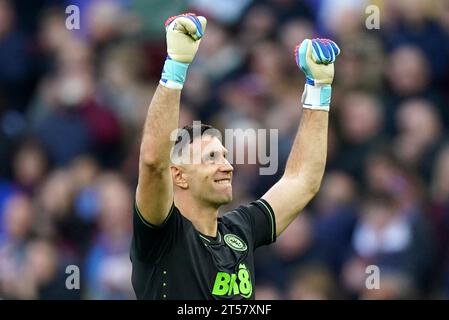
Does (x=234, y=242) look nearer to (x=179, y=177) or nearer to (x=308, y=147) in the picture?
(x=179, y=177)

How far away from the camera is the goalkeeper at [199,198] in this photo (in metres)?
5.45

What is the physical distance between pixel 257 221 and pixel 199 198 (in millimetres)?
413

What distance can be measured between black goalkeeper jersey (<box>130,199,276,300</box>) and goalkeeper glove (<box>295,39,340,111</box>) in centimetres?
92

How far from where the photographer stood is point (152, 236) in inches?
221

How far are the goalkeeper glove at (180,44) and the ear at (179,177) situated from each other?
0.68 metres

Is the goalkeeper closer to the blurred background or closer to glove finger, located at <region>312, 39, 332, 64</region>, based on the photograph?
glove finger, located at <region>312, 39, 332, 64</region>

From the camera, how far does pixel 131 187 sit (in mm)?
9391

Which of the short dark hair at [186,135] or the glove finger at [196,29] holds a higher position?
the glove finger at [196,29]

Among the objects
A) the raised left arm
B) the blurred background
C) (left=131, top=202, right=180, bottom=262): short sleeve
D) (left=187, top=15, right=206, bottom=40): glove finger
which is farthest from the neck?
the blurred background

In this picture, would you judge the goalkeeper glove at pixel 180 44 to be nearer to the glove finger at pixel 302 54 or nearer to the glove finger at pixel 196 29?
the glove finger at pixel 196 29

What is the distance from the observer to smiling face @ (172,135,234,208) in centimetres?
599

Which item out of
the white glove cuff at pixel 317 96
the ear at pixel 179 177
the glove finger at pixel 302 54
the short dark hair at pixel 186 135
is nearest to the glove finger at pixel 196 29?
the short dark hair at pixel 186 135

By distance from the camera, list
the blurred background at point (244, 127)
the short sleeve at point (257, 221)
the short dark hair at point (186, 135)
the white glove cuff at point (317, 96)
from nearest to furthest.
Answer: the short dark hair at point (186, 135) → the short sleeve at point (257, 221) → the white glove cuff at point (317, 96) → the blurred background at point (244, 127)

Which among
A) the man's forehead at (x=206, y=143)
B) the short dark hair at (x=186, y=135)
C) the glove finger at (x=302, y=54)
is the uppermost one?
the glove finger at (x=302, y=54)
